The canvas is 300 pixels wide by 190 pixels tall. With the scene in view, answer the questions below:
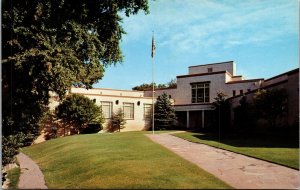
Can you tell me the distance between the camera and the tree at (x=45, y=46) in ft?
33.3

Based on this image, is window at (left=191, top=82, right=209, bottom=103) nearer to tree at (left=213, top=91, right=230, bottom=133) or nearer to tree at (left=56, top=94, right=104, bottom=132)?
tree at (left=213, top=91, right=230, bottom=133)

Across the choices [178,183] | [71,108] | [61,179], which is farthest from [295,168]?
[71,108]

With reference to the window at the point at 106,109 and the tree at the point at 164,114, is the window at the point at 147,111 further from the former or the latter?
the window at the point at 106,109

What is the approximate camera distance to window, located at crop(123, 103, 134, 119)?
34.4 meters

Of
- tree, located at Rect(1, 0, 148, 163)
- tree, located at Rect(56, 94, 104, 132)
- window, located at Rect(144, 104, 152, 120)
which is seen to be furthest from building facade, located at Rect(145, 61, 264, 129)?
tree, located at Rect(1, 0, 148, 163)

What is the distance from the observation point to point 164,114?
3225 cm

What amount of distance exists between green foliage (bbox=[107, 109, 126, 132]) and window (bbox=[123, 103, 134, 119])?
87 centimetres

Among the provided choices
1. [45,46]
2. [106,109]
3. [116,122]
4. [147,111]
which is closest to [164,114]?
[147,111]

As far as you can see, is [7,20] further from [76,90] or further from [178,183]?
[76,90]

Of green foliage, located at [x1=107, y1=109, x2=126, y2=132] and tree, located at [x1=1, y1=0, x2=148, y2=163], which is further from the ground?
tree, located at [x1=1, y1=0, x2=148, y2=163]

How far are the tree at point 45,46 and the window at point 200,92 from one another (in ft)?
49.1

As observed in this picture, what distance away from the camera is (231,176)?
14.0 ft

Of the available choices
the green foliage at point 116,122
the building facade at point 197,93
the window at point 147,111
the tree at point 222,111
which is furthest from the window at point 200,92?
the green foliage at point 116,122

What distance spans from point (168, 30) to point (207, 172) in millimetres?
2194
